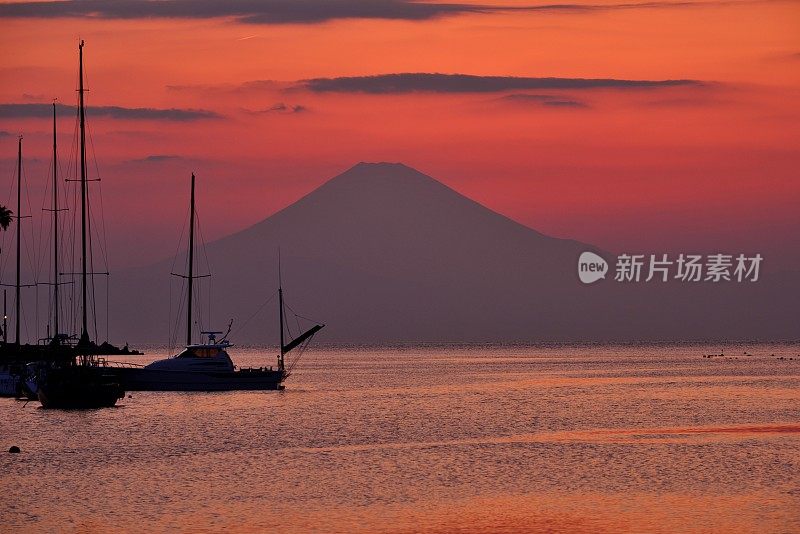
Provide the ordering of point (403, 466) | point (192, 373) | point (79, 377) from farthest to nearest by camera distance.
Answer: point (192, 373)
point (79, 377)
point (403, 466)

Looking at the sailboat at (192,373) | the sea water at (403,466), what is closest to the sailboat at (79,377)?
the sea water at (403,466)

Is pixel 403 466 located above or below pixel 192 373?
below

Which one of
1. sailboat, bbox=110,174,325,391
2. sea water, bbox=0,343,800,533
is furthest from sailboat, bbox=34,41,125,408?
sailboat, bbox=110,174,325,391

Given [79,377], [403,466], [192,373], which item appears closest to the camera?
[403,466]

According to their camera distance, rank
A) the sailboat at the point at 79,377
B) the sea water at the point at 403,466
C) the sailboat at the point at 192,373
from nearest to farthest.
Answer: the sea water at the point at 403,466
the sailboat at the point at 79,377
the sailboat at the point at 192,373

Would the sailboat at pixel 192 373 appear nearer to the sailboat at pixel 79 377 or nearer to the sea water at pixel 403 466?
the sea water at pixel 403 466

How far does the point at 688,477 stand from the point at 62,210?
61.9m

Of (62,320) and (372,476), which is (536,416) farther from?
(62,320)

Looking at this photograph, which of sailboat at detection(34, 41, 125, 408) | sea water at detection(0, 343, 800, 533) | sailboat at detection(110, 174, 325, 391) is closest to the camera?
sea water at detection(0, 343, 800, 533)

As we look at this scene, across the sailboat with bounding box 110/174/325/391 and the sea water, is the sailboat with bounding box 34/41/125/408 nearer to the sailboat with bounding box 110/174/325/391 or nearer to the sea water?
the sea water

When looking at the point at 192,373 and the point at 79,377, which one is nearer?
the point at 79,377

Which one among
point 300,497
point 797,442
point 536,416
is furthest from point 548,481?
point 536,416

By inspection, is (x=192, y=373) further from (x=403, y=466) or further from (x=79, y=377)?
(x=403, y=466)

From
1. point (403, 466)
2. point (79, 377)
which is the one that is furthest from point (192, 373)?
point (403, 466)
